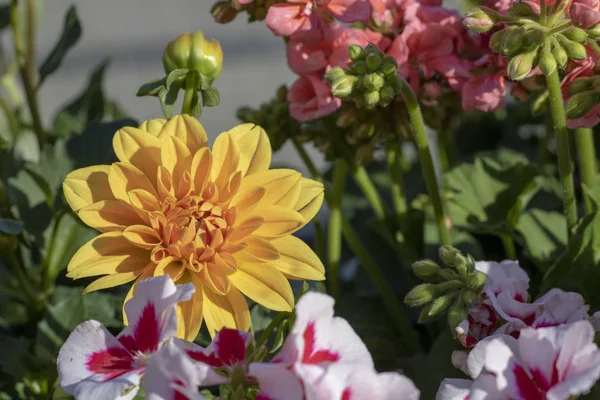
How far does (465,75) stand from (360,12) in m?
0.10

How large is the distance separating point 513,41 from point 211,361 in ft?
0.80

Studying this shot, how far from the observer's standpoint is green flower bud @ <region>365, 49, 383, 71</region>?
0.53m

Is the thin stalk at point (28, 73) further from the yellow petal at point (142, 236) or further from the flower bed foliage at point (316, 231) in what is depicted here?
the yellow petal at point (142, 236)

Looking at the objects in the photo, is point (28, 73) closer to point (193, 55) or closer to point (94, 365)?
point (193, 55)

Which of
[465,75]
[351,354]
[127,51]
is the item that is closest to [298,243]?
[351,354]

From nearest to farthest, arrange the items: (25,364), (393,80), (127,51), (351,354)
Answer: (351,354)
(393,80)
(25,364)
(127,51)

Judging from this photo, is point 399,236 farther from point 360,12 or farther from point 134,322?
point 134,322

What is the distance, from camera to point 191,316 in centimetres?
47

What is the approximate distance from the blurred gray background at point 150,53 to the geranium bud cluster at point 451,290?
1.88m

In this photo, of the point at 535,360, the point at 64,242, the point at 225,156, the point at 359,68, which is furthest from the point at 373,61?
the point at 64,242

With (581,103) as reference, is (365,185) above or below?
below

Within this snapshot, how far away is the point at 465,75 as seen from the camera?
0.61 meters

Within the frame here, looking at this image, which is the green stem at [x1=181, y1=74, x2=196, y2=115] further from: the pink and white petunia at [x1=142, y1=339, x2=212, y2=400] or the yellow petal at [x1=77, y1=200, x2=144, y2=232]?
the pink and white petunia at [x1=142, y1=339, x2=212, y2=400]

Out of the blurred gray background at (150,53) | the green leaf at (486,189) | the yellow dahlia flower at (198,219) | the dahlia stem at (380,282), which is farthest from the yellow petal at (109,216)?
the blurred gray background at (150,53)
